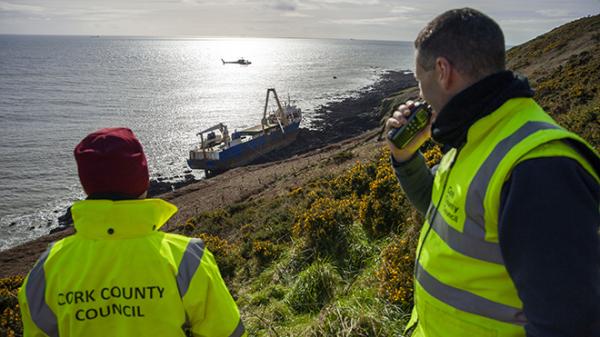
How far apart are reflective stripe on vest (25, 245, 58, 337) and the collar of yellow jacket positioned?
306 mm

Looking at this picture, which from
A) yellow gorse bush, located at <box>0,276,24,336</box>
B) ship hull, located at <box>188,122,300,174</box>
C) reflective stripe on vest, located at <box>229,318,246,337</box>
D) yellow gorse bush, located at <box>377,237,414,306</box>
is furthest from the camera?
ship hull, located at <box>188,122,300,174</box>

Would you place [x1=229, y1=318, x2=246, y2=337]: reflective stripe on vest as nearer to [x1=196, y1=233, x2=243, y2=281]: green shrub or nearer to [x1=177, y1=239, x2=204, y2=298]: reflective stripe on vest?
[x1=177, y1=239, x2=204, y2=298]: reflective stripe on vest

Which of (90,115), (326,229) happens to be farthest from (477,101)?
(90,115)

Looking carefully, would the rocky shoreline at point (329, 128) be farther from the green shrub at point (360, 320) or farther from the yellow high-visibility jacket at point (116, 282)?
the yellow high-visibility jacket at point (116, 282)

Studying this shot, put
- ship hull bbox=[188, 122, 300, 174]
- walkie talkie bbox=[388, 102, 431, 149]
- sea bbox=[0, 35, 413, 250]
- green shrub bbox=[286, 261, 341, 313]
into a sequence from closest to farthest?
1. walkie talkie bbox=[388, 102, 431, 149]
2. green shrub bbox=[286, 261, 341, 313]
3. sea bbox=[0, 35, 413, 250]
4. ship hull bbox=[188, 122, 300, 174]

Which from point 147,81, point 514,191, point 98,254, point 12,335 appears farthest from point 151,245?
point 147,81

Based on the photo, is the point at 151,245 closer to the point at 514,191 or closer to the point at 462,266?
the point at 462,266

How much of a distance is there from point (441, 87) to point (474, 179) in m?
0.51

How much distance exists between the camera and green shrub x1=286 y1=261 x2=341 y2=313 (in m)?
5.63

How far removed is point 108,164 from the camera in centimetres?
223

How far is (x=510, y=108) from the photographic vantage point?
1767mm

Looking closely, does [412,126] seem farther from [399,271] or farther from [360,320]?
[399,271]

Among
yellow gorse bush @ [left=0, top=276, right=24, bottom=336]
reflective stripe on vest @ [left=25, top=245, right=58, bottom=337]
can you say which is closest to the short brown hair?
reflective stripe on vest @ [left=25, top=245, right=58, bottom=337]

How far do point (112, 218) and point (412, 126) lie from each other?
6.03 ft
